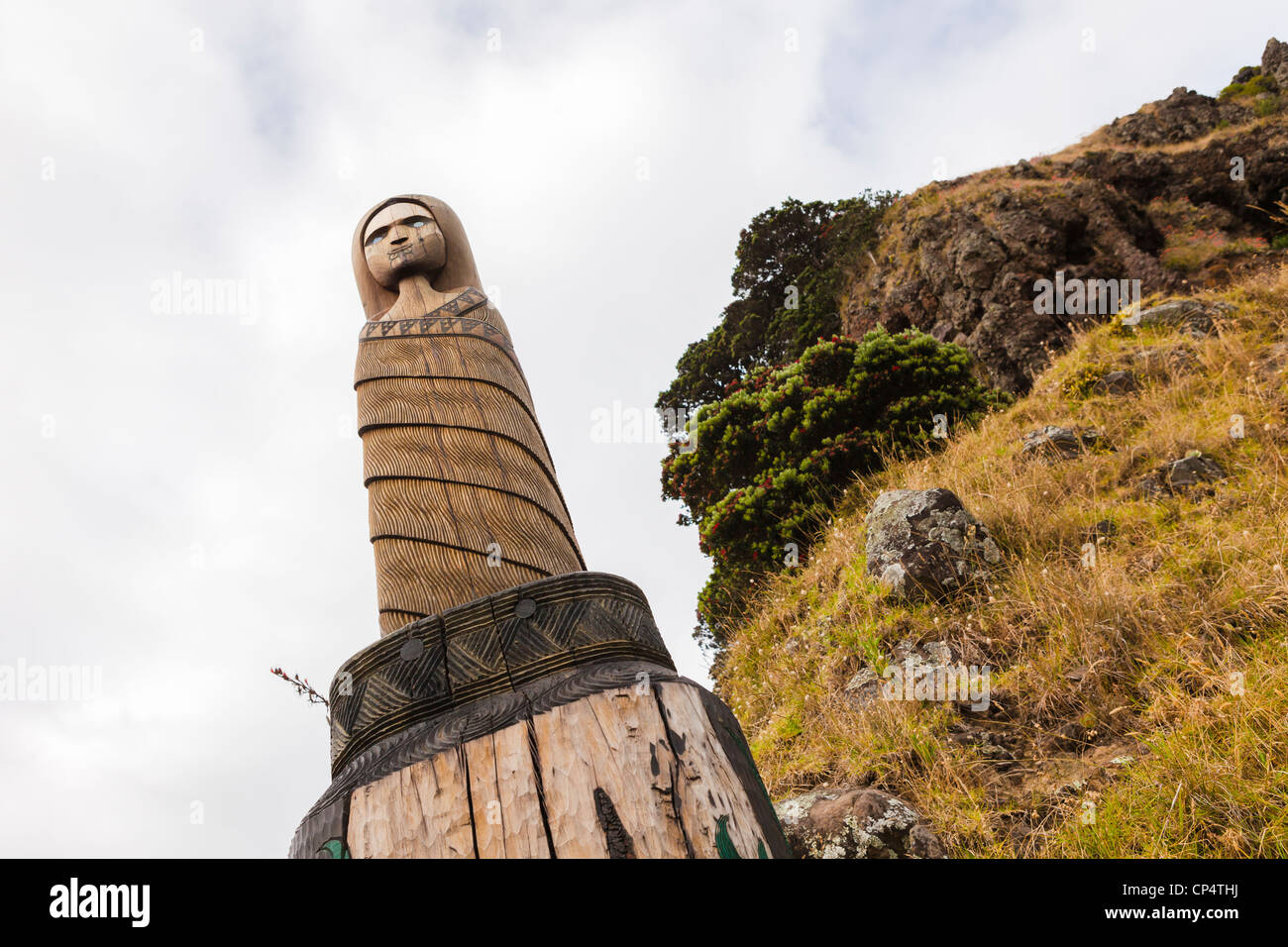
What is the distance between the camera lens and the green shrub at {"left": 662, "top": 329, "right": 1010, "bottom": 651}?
912 centimetres

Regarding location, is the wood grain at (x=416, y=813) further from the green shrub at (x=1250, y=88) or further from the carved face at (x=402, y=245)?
the green shrub at (x=1250, y=88)

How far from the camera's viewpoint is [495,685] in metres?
2.11

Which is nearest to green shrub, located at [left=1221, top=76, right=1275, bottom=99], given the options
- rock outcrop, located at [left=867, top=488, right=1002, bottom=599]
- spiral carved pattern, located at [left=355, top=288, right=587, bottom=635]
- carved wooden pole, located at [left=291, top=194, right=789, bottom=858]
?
rock outcrop, located at [left=867, top=488, right=1002, bottom=599]

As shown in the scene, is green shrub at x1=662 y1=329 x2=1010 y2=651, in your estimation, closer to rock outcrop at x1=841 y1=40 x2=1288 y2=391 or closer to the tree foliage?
rock outcrop at x1=841 y1=40 x2=1288 y2=391

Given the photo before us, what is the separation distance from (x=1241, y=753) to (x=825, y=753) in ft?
6.97

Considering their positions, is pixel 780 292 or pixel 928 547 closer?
pixel 928 547

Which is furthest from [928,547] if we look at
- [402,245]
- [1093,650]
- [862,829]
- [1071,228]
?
[1071,228]

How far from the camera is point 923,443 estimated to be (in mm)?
9461

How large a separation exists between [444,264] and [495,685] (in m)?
2.52

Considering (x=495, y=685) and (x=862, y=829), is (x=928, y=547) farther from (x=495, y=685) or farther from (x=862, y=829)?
(x=495, y=685)
